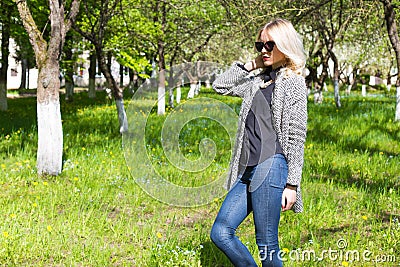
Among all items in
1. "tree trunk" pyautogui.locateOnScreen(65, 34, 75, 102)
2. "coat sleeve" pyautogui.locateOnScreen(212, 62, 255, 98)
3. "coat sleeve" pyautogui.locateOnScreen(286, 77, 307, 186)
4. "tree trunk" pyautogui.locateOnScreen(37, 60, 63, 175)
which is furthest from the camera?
"tree trunk" pyautogui.locateOnScreen(65, 34, 75, 102)

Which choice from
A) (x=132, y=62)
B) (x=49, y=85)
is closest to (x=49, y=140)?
(x=49, y=85)

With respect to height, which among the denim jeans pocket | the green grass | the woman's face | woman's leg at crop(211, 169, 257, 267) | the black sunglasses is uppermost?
the black sunglasses

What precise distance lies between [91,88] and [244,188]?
24887 millimetres

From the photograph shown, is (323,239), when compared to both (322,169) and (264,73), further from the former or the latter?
(322,169)

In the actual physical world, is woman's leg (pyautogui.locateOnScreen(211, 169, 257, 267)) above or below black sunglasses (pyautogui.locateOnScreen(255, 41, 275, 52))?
below

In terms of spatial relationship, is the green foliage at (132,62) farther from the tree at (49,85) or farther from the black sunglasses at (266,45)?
the black sunglasses at (266,45)

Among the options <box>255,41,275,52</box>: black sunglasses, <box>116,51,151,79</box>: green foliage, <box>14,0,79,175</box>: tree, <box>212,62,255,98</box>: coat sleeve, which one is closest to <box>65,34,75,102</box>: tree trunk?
<box>116,51,151,79</box>: green foliage

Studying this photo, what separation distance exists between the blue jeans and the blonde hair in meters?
0.57

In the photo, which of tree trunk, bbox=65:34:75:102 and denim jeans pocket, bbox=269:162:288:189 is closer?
denim jeans pocket, bbox=269:162:288:189

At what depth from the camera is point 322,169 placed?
7.75 m

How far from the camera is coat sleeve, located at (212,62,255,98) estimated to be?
3350mm

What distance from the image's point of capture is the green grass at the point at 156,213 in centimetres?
428

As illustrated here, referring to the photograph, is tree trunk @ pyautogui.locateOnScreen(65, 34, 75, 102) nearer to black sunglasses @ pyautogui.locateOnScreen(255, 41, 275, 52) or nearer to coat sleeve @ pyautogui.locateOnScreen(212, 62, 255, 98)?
coat sleeve @ pyautogui.locateOnScreen(212, 62, 255, 98)

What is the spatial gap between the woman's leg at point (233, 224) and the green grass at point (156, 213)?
3.05 ft
